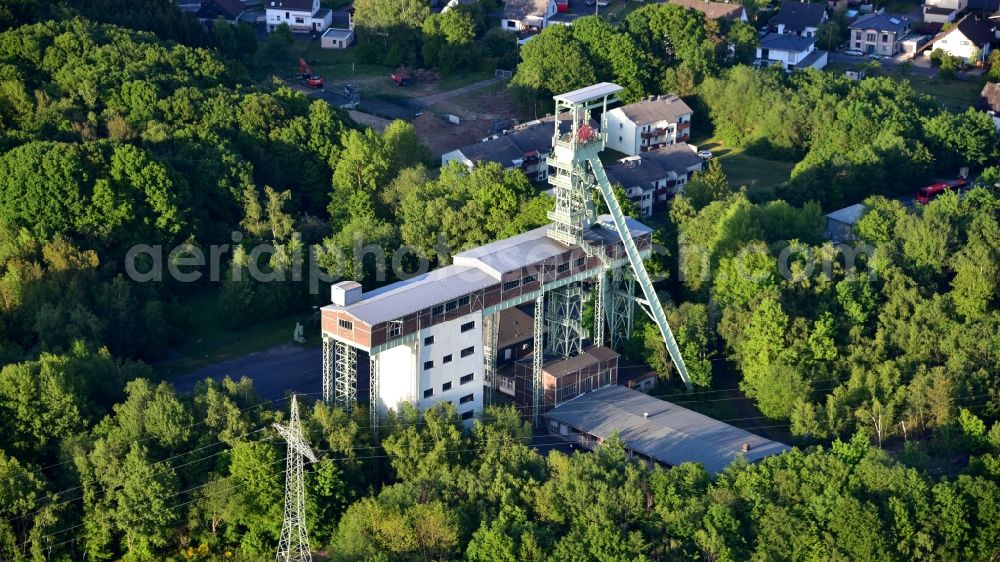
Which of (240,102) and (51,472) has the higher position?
(240,102)

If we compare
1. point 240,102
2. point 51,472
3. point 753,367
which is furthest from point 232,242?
point 753,367

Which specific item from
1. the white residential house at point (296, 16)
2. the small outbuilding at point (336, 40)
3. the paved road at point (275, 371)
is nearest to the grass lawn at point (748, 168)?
the small outbuilding at point (336, 40)

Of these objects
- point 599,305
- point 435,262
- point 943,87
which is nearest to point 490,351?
point 599,305

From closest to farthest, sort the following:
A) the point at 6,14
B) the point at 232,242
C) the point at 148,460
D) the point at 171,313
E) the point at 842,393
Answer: the point at 148,460 → the point at 842,393 → the point at 171,313 → the point at 232,242 → the point at 6,14

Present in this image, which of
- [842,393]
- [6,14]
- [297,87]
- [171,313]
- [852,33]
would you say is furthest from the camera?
[852,33]

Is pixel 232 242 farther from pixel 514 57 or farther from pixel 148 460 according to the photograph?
pixel 514 57

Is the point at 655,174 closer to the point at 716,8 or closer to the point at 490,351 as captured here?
the point at 490,351

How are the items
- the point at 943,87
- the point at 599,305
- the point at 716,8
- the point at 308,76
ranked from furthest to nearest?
the point at 716,8
the point at 943,87
the point at 308,76
the point at 599,305
